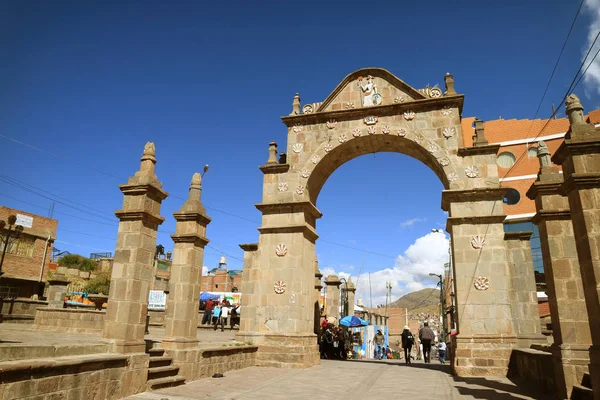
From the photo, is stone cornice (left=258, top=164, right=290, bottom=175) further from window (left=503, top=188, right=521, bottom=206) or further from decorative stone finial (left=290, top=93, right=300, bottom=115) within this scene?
window (left=503, top=188, right=521, bottom=206)

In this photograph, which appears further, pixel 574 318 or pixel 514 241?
pixel 514 241

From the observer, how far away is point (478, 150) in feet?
42.1

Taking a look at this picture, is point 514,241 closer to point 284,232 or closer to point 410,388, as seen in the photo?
point 410,388

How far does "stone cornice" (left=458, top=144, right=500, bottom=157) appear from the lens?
12.7 metres

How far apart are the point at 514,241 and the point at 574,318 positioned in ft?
15.4

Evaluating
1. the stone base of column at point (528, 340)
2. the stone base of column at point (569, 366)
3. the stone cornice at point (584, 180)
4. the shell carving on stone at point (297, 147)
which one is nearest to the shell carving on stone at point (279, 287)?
the shell carving on stone at point (297, 147)

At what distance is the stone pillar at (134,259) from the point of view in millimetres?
7449

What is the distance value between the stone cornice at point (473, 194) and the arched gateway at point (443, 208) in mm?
29

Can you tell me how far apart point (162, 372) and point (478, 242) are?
9365 millimetres

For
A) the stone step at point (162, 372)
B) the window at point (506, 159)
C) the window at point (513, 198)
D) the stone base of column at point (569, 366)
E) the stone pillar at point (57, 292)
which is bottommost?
the stone step at point (162, 372)

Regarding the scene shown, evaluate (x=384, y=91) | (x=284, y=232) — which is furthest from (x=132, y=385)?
(x=384, y=91)

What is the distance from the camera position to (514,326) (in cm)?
1141

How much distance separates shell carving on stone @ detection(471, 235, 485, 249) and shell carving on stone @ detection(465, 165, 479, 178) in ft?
6.51

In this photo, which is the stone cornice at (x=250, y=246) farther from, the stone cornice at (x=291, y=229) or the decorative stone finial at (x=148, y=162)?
the decorative stone finial at (x=148, y=162)
